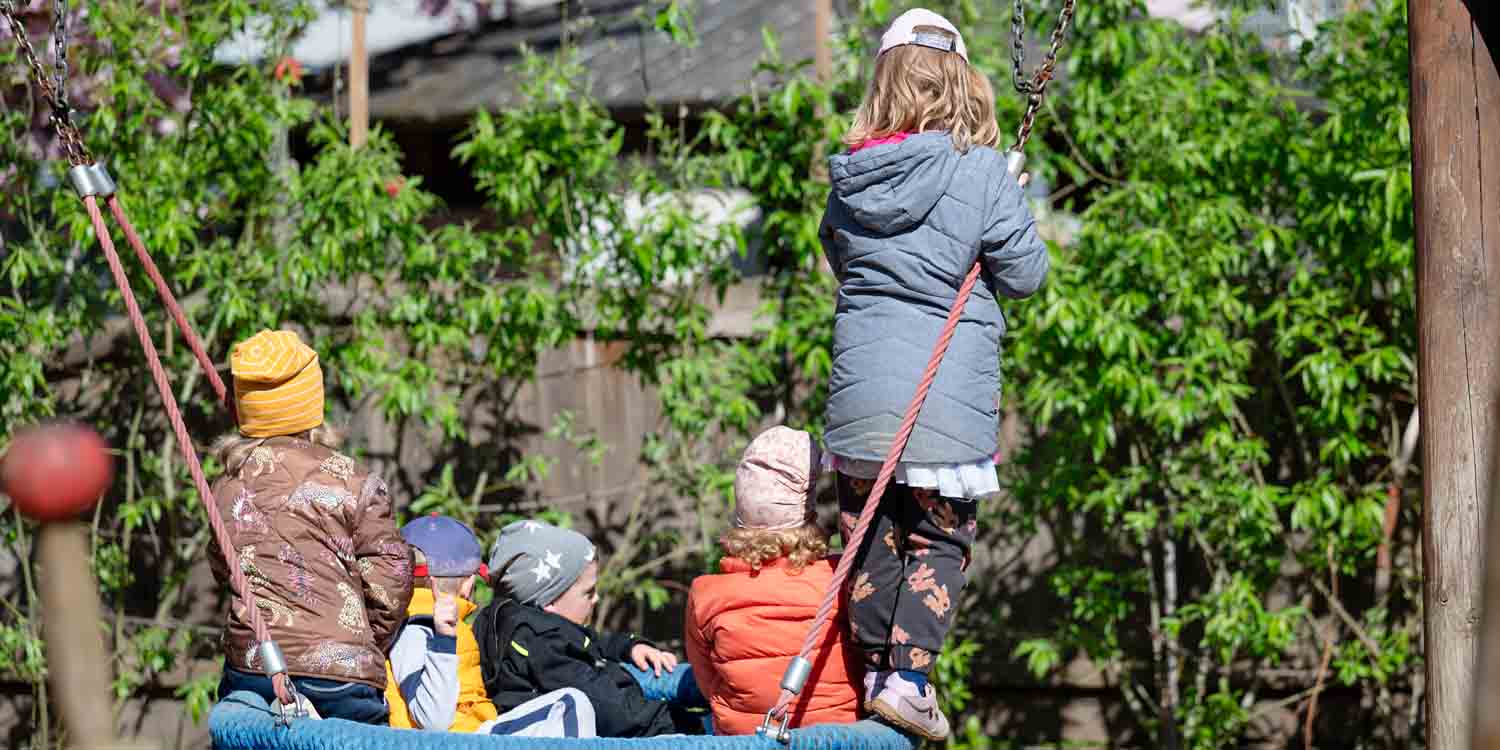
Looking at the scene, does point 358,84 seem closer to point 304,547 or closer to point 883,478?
point 304,547

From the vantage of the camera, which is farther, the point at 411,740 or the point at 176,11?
the point at 176,11

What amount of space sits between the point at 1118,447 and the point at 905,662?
240cm

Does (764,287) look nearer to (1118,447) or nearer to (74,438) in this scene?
(1118,447)

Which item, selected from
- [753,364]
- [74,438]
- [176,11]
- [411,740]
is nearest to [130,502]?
[176,11]

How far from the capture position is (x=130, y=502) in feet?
16.1

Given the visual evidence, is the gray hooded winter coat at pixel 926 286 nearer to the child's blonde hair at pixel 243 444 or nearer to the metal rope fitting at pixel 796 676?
the metal rope fitting at pixel 796 676

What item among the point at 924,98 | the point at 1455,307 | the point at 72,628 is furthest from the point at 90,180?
the point at 72,628

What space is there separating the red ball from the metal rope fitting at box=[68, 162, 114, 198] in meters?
2.43

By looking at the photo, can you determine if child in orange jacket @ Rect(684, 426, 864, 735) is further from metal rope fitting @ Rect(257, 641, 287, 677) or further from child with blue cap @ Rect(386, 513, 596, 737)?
metal rope fitting @ Rect(257, 641, 287, 677)

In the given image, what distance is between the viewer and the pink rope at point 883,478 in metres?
2.43

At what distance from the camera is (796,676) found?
7.97 feet

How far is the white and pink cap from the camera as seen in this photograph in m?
2.86

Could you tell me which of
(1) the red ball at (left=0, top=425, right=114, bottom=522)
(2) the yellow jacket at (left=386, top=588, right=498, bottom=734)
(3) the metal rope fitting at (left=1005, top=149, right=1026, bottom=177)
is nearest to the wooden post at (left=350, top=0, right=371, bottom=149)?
(2) the yellow jacket at (left=386, top=588, right=498, bottom=734)

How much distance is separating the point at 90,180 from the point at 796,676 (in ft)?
5.10
